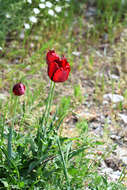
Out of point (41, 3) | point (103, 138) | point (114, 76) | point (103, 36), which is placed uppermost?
point (41, 3)

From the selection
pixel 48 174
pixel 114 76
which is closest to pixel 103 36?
pixel 114 76

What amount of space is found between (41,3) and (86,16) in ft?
3.70

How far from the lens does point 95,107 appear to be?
278cm

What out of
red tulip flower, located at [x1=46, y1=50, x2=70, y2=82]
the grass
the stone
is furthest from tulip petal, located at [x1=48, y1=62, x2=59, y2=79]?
the stone

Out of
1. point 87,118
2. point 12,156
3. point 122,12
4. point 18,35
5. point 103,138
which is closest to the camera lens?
point 12,156

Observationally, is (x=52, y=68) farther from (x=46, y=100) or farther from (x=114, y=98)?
(x=114, y=98)

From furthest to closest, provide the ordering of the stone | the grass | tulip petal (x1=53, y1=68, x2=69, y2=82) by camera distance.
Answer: the stone
the grass
tulip petal (x1=53, y1=68, x2=69, y2=82)

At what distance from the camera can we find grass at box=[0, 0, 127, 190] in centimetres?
169

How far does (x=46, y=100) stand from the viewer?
254 centimetres

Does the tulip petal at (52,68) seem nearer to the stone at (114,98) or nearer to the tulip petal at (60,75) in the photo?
the tulip petal at (60,75)

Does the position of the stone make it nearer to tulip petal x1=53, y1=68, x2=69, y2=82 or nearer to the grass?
the grass

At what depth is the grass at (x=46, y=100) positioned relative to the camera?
1.69 meters

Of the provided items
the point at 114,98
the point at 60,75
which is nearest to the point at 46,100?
the point at 114,98

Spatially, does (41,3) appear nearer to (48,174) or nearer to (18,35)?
(18,35)
